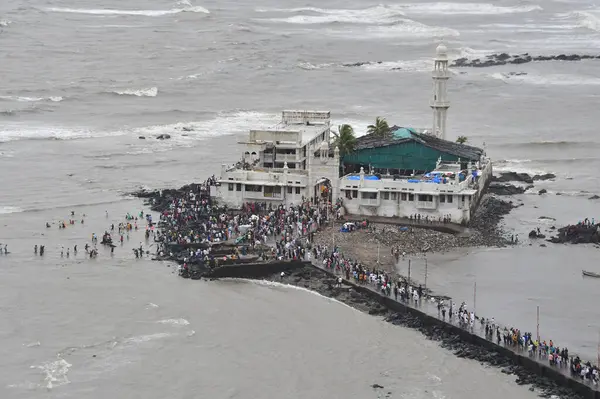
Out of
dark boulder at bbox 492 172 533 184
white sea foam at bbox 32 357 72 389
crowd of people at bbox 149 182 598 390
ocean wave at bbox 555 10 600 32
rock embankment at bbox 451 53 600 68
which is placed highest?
ocean wave at bbox 555 10 600 32

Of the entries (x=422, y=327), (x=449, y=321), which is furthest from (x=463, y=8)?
(x=449, y=321)

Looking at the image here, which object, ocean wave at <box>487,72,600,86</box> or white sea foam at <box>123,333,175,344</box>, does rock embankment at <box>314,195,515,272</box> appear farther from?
ocean wave at <box>487,72,600,86</box>

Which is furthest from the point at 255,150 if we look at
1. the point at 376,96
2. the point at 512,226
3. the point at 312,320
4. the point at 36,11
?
the point at 36,11

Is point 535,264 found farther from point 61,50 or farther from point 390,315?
point 61,50

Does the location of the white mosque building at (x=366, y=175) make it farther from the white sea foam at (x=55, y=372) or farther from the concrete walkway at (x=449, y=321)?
the white sea foam at (x=55, y=372)

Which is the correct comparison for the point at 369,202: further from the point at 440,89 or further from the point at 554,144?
the point at 554,144

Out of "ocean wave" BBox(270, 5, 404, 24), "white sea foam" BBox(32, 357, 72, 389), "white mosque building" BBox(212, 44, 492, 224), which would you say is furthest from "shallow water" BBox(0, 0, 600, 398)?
"white mosque building" BBox(212, 44, 492, 224)
